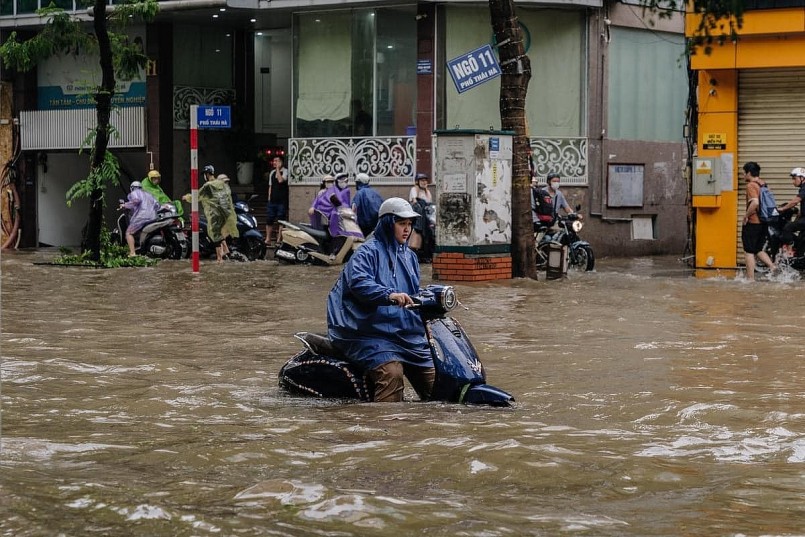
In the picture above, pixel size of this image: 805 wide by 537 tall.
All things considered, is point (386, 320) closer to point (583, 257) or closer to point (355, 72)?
point (583, 257)

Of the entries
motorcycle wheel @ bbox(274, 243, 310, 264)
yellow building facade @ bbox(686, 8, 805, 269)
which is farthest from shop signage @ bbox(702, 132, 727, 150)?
motorcycle wheel @ bbox(274, 243, 310, 264)

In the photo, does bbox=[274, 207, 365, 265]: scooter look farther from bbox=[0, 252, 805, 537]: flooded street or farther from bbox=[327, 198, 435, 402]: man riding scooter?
bbox=[327, 198, 435, 402]: man riding scooter

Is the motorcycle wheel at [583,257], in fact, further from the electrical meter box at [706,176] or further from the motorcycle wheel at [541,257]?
the electrical meter box at [706,176]

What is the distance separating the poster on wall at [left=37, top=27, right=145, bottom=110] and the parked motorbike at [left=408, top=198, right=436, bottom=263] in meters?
9.26

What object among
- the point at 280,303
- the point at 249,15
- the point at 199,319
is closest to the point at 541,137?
the point at 249,15

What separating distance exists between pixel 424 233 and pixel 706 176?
4.90m

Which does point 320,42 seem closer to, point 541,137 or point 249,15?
point 249,15

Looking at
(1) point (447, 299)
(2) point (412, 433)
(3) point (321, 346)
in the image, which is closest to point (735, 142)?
(3) point (321, 346)

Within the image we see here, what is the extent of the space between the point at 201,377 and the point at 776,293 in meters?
9.42

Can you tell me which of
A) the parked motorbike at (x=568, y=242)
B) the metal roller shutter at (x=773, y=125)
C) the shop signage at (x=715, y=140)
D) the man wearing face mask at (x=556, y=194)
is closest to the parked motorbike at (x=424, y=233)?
the man wearing face mask at (x=556, y=194)

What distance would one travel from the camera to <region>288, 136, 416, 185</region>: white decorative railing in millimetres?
25328

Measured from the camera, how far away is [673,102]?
27469 millimetres

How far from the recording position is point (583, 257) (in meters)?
21.6

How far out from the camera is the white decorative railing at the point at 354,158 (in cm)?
2533
